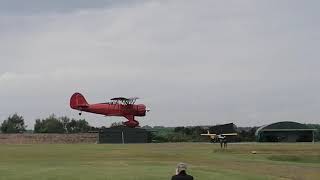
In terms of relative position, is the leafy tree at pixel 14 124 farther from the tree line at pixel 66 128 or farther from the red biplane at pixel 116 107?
the red biplane at pixel 116 107

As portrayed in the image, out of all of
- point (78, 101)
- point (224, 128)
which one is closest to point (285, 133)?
point (224, 128)

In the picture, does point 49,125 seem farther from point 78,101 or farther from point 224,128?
point 224,128

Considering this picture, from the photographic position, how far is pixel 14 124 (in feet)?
573

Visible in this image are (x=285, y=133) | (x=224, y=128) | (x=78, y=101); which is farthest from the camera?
(x=78, y=101)

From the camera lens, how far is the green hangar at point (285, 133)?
372 feet

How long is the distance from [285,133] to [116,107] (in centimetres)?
3403

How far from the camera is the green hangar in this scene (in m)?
113

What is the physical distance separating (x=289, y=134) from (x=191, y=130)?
80.0ft

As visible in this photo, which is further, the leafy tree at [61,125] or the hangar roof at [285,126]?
the leafy tree at [61,125]

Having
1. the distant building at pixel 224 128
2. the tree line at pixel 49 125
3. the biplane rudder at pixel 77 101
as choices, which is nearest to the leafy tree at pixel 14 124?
the tree line at pixel 49 125

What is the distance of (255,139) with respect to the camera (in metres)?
118

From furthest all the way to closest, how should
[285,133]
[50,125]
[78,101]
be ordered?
[50,125] < [78,101] < [285,133]

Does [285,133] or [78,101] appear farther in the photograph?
[78,101]

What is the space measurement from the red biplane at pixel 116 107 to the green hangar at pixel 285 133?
26.1 metres
